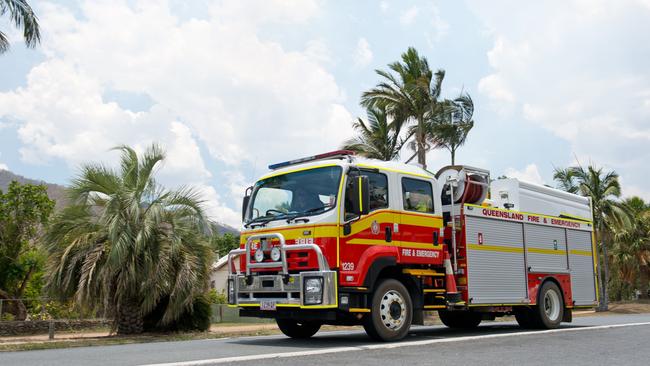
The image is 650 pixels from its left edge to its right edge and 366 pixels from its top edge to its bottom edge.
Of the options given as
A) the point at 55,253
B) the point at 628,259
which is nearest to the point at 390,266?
the point at 55,253

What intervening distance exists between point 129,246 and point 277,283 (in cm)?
563

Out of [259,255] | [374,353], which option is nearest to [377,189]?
[259,255]

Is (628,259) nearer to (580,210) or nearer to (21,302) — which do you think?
(580,210)

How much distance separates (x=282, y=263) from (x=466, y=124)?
18.4 m

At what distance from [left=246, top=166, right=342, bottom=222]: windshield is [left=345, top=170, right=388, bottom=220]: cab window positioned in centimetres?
48

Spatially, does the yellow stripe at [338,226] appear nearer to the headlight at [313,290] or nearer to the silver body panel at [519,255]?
the headlight at [313,290]

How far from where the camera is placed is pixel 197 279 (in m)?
15.3

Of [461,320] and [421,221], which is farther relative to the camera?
[461,320]

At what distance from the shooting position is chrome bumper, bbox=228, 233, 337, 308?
9.81 meters

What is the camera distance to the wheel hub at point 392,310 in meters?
10.6

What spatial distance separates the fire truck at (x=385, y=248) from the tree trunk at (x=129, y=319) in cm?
470

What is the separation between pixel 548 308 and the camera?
14516mm

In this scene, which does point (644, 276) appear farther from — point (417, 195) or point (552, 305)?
point (417, 195)

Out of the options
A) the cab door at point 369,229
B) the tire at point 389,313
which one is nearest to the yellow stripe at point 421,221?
the cab door at point 369,229
